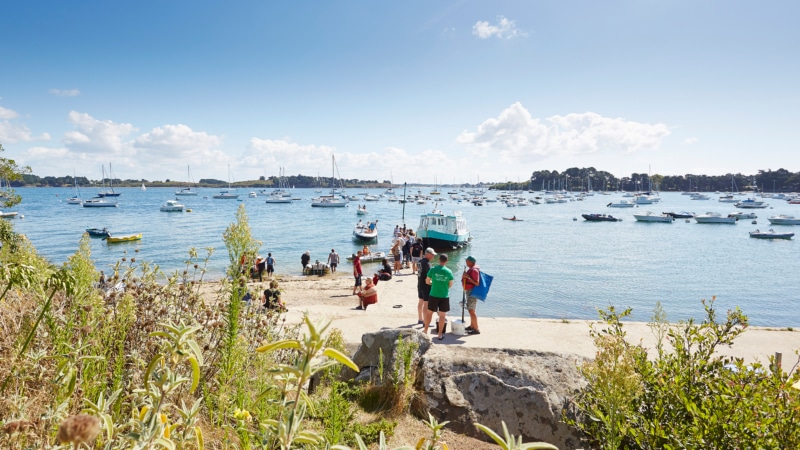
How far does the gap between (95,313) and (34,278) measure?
42 cm

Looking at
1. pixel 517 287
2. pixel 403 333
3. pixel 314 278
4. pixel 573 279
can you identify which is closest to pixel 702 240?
pixel 573 279

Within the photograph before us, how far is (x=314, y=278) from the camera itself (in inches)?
904

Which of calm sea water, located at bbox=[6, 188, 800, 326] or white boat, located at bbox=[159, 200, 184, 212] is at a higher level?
white boat, located at bbox=[159, 200, 184, 212]

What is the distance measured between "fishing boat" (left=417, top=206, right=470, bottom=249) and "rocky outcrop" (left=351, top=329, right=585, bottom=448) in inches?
1064

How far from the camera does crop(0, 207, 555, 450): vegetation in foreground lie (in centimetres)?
127

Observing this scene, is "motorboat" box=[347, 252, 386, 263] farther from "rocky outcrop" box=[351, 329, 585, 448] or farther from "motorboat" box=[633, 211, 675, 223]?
"motorboat" box=[633, 211, 675, 223]

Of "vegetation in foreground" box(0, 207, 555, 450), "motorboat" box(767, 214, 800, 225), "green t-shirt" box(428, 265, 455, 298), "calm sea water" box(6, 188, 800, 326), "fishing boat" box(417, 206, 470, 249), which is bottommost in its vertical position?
"calm sea water" box(6, 188, 800, 326)

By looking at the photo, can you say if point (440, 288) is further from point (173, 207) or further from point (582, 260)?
point (173, 207)

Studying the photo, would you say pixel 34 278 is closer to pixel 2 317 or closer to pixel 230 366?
pixel 230 366

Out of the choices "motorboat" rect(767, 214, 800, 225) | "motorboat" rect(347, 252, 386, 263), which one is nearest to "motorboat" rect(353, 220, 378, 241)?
"motorboat" rect(347, 252, 386, 263)

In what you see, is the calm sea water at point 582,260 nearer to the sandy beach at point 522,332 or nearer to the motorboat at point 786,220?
the sandy beach at point 522,332

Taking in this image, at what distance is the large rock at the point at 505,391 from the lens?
503cm

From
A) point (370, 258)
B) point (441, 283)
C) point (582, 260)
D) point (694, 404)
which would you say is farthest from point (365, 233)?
point (694, 404)

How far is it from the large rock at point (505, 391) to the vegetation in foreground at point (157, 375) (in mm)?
480
